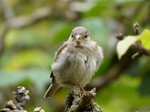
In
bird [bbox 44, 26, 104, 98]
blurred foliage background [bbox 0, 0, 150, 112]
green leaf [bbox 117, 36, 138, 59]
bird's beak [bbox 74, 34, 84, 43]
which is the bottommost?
green leaf [bbox 117, 36, 138, 59]

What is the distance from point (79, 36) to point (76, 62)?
312 mm

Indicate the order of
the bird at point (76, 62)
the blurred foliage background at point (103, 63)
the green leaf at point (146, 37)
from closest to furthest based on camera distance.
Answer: the green leaf at point (146, 37) < the bird at point (76, 62) < the blurred foliage background at point (103, 63)

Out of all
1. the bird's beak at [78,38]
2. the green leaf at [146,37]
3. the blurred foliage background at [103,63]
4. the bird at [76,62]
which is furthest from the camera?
the blurred foliage background at [103,63]

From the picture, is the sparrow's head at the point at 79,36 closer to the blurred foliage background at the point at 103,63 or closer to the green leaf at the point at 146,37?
the blurred foliage background at the point at 103,63

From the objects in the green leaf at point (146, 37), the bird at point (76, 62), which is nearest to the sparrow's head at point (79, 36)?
the bird at point (76, 62)

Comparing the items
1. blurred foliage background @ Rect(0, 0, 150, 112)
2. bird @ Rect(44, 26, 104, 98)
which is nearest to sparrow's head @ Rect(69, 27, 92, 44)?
bird @ Rect(44, 26, 104, 98)

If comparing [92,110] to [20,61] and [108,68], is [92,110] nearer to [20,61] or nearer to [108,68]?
[108,68]

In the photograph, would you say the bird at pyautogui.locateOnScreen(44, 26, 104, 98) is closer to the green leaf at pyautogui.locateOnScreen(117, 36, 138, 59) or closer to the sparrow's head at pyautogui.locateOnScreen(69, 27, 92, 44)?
the sparrow's head at pyautogui.locateOnScreen(69, 27, 92, 44)

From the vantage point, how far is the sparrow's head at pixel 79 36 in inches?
118

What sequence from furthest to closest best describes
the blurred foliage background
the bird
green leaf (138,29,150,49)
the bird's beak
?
the blurred foliage background, the bird's beak, the bird, green leaf (138,29,150,49)

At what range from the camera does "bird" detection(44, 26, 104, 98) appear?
2824mm

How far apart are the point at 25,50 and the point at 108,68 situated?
159cm

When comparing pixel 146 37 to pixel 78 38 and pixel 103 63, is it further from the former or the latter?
pixel 103 63

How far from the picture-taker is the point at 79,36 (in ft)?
10.1
